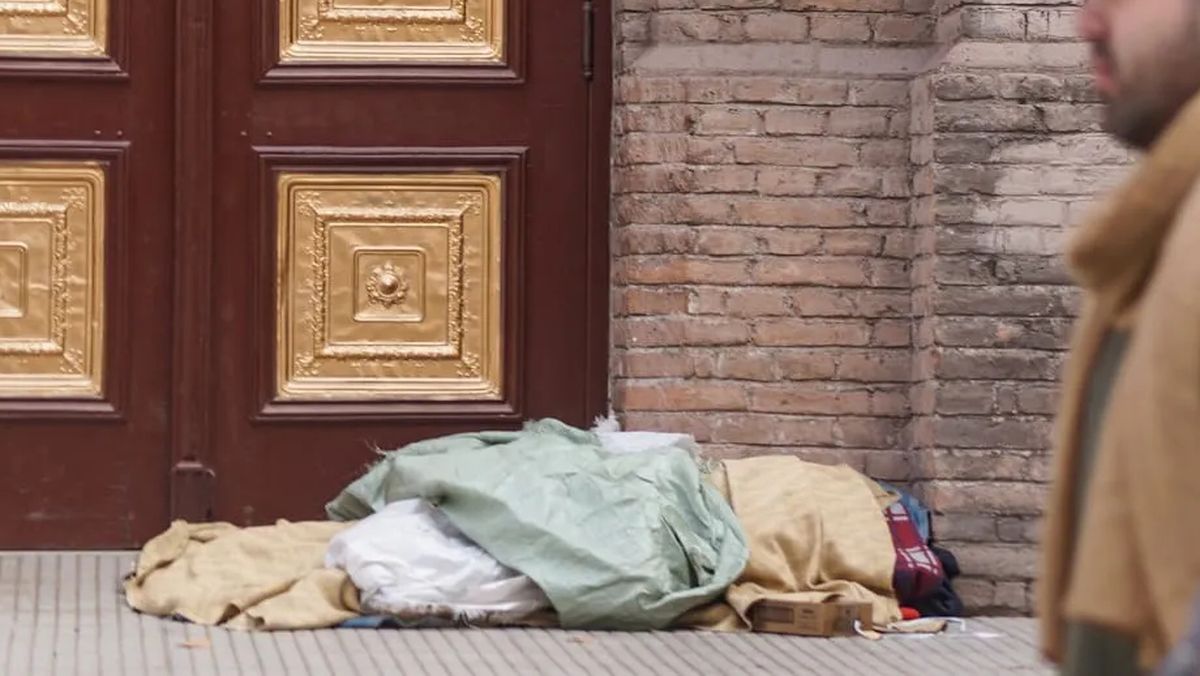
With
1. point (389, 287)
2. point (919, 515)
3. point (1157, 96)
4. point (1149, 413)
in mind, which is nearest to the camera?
point (1149, 413)

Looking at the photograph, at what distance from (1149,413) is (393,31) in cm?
584

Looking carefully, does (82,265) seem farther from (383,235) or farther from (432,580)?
(432,580)

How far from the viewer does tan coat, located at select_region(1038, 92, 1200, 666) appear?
2.21m

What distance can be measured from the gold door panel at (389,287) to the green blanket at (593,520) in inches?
26.0

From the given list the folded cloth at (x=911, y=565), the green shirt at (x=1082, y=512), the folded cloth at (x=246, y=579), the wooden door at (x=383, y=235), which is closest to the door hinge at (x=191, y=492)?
the wooden door at (x=383, y=235)

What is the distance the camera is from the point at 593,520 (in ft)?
22.5

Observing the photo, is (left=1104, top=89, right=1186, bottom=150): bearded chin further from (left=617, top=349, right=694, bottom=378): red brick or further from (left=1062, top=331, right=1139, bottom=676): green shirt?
(left=617, top=349, right=694, bottom=378): red brick

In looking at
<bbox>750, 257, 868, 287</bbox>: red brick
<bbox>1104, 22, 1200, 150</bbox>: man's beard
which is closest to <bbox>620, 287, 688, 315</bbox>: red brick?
<bbox>750, 257, 868, 287</bbox>: red brick

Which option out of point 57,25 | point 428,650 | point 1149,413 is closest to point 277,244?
point 57,25

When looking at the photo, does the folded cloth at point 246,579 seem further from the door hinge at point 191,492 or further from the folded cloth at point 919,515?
the folded cloth at point 919,515

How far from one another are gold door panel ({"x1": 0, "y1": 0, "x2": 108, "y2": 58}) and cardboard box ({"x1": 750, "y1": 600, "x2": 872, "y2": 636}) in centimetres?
279

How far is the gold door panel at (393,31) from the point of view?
7824mm

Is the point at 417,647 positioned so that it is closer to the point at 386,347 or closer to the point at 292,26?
the point at 386,347

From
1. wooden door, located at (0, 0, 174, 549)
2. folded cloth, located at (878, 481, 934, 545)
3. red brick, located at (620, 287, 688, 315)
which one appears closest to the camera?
folded cloth, located at (878, 481, 934, 545)
